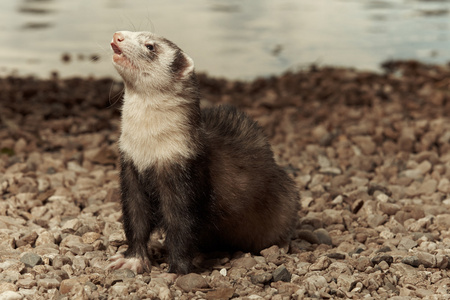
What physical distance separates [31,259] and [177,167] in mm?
976

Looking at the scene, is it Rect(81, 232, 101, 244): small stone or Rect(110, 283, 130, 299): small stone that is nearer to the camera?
Rect(110, 283, 130, 299): small stone

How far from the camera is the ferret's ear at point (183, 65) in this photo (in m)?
3.63

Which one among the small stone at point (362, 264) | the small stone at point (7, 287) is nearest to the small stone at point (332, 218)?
the small stone at point (362, 264)

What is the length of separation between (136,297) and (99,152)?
9.37ft

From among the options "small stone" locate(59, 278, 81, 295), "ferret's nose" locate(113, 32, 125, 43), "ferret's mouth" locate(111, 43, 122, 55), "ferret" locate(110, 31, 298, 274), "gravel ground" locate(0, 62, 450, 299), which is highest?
"ferret's nose" locate(113, 32, 125, 43)

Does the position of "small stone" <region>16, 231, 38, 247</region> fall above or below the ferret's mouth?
below

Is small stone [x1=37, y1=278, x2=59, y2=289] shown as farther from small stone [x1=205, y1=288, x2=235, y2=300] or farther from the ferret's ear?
the ferret's ear

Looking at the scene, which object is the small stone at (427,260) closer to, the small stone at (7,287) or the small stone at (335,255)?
the small stone at (335,255)

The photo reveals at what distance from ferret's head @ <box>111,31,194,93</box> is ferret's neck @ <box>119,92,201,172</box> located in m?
0.07

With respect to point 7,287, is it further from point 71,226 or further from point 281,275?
point 281,275

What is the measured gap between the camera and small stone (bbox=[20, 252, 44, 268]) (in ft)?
12.0

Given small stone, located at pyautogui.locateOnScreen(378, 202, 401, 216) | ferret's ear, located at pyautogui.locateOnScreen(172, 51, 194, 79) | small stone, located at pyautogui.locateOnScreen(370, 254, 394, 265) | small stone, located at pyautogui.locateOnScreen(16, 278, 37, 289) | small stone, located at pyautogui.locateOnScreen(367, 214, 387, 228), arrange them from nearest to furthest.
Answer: small stone, located at pyautogui.locateOnScreen(16, 278, 37, 289), ferret's ear, located at pyautogui.locateOnScreen(172, 51, 194, 79), small stone, located at pyautogui.locateOnScreen(370, 254, 394, 265), small stone, located at pyautogui.locateOnScreen(367, 214, 387, 228), small stone, located at pyautogui.locateOnScreen(378, 202, 401, 216)

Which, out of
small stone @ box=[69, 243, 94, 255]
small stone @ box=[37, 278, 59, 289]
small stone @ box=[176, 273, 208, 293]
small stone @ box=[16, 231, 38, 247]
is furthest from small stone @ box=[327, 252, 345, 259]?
Answer: small stone @ box=[16, 231, 38, 247]

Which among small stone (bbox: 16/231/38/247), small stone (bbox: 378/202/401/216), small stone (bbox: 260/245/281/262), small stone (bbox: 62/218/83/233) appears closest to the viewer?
small stone (bbox: 260/245/281/262)
